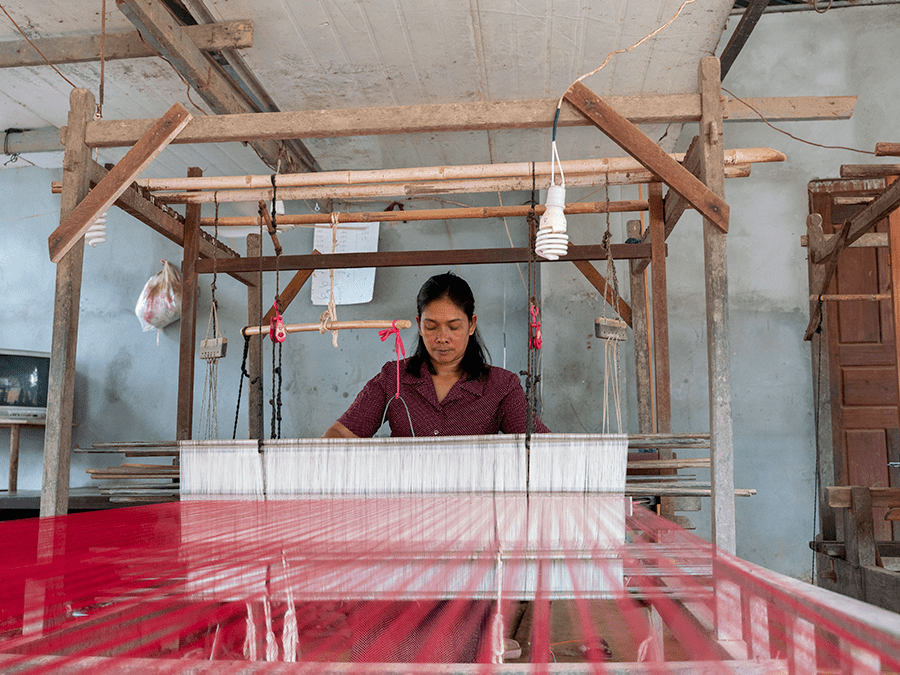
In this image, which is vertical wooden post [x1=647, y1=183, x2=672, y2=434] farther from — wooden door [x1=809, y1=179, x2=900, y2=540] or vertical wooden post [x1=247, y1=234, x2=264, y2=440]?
wooden door [x1=809, y1=179, x2=900, y2=540]

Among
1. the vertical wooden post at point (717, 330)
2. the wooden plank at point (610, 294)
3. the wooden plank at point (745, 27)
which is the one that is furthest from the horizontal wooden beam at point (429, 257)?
the wooden plank at point (745, 27)

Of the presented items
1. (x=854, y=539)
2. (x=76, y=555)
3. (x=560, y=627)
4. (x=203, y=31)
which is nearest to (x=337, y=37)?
(x=203, y=31)

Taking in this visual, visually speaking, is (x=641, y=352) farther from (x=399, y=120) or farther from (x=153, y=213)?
(x=153, y=213)

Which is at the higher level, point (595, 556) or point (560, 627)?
point (595, 556)

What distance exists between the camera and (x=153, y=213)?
2.71m

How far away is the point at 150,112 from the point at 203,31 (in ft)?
3.76

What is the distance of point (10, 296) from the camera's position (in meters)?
5.59

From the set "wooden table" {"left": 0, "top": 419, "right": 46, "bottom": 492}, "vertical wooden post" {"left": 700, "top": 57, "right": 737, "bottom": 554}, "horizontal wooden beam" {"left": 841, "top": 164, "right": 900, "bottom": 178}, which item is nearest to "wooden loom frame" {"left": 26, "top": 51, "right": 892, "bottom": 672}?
"vertical wooden post" {"left": 700, "top": 57, "right": 737, "bottom": 554}

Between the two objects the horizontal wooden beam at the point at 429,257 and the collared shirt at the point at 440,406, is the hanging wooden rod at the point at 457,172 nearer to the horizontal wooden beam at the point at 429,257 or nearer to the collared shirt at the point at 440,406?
the horizontal wooden beam at the point at 429,257

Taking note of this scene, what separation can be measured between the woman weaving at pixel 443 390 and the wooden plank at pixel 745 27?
1.76m

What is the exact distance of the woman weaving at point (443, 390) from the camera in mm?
2523

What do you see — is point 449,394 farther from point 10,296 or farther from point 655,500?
point 10,296

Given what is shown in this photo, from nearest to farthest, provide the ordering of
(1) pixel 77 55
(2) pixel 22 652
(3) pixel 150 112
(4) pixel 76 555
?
(2) pixel 22 652
(4) pixel 76 555
(1) pixel 77 55
(3) pixel 150 112

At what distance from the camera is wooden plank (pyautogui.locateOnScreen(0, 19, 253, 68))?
9.34 feet
